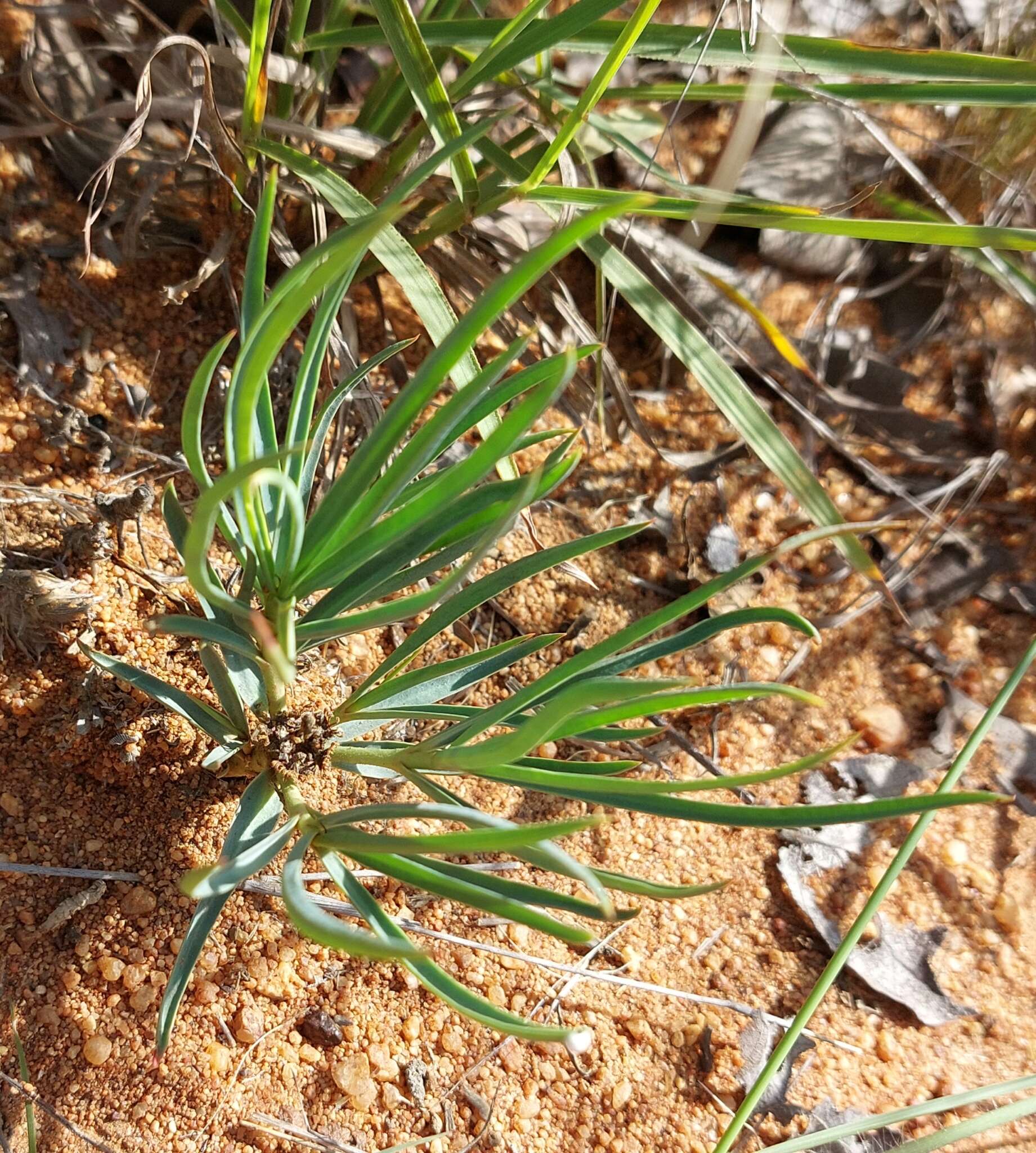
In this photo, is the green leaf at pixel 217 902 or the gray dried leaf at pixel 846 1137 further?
A: the gray dried leaf at pixel 846 1137

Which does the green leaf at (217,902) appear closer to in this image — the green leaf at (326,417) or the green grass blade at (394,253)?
the green leaf at (326,417)

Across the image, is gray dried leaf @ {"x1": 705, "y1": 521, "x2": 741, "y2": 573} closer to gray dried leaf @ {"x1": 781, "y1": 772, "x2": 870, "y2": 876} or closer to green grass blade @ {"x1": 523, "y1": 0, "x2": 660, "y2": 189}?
gray dried leaf @ {"x1": 781, "y1": 772, "x2": 870, "y2": 876}

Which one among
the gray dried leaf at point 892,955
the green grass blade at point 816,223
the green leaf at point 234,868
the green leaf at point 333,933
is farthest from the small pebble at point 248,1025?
the green grass blade at point 816,223

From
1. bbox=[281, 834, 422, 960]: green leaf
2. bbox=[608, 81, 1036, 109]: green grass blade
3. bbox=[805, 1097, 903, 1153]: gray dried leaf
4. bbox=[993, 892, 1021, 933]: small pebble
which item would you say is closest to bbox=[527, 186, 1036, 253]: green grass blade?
bbox=[608, 81, 1036, 109]: green grass blade

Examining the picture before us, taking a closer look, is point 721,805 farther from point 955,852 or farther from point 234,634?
point 955,852

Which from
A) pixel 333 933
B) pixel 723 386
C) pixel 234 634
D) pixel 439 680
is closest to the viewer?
pixel 333 933

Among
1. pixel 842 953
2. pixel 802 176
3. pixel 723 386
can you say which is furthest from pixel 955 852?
pixel 802 176
